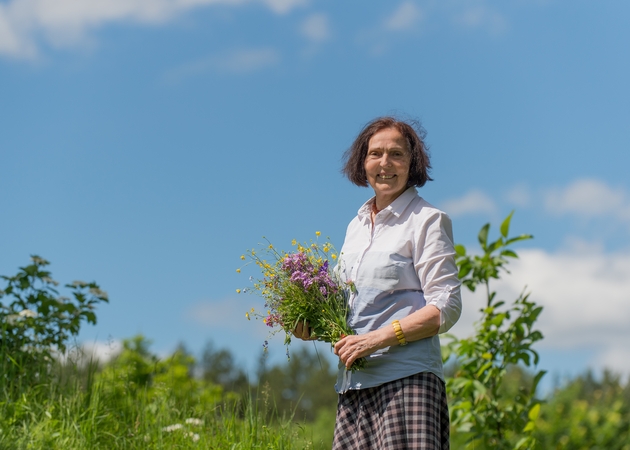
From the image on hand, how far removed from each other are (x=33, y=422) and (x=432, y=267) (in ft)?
11.1

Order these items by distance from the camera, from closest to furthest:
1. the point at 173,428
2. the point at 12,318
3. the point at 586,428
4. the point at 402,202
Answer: the point at 402,202 < the point at 173,428 < the point at 12,318 < the point at 586,428

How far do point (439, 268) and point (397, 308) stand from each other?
23 centimetres

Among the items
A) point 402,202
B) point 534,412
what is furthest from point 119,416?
point 402,202

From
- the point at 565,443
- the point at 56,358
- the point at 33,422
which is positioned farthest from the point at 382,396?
the point at 565,443

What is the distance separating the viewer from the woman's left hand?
8.09ft

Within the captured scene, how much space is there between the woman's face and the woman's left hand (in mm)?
606

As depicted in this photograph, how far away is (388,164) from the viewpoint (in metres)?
2.74

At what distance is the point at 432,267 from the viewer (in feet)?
8.23

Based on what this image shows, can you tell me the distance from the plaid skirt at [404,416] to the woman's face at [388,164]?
0.76 meters

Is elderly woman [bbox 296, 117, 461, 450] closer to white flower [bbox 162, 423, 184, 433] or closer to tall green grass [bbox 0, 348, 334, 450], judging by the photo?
tall green grass [bbox 0, 348, 334, 450]

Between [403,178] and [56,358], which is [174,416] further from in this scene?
[403,178]

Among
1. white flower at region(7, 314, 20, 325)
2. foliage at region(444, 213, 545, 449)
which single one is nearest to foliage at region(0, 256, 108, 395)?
white flower at region(7, 314, 20, 325)

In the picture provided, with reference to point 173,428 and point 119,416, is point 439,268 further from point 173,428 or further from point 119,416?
point 119,416

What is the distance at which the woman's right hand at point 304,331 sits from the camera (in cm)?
275
